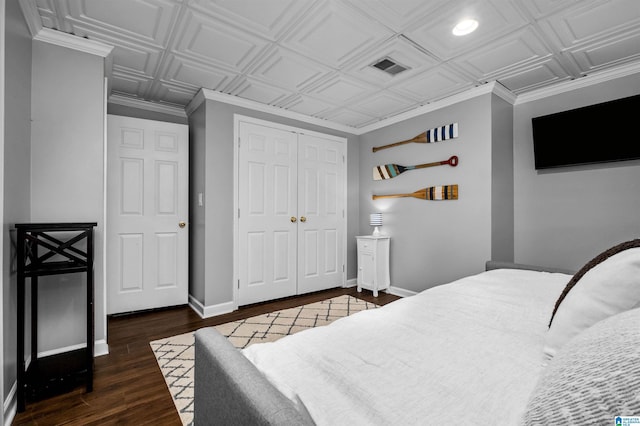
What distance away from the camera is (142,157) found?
134 inches

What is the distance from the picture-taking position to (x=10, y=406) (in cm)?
167

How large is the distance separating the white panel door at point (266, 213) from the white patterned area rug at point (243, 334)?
0.50 m

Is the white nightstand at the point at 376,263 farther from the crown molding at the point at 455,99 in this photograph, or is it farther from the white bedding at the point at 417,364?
the white bedding at the point at 417,364

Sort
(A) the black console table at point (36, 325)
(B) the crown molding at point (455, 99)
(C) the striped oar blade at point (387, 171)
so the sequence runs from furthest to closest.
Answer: (C) the striped oar blade at point (387, 171) → (B) the crown molding at point (455, 99) → (A) the black console table at point (36, 325)

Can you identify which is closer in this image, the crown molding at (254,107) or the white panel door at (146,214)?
the white panel door at (146,214)

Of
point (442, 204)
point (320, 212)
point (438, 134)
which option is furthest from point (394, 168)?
point (320, 212)

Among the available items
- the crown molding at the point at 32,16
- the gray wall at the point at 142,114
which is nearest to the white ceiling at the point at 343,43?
the crown molding at the point at 32,16

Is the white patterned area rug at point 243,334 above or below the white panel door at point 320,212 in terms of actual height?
below


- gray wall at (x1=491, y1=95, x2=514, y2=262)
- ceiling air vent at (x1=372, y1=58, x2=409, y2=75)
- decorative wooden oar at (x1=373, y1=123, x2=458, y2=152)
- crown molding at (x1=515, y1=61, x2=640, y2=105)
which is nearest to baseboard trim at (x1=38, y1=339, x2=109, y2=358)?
ceiling air vent at (x1=372, y1=58, x2=409, y2=75)

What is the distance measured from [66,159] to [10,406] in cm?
163

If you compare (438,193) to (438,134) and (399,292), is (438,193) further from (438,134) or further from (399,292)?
(399,292)

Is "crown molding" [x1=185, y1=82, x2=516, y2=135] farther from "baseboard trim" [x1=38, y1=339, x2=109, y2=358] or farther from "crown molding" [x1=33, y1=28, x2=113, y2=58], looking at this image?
"baseboard trim" [x1=38, y1=339, x2=109, y2=358]

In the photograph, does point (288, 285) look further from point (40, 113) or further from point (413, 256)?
point (40, 113)

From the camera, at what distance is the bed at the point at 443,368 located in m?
0.38
